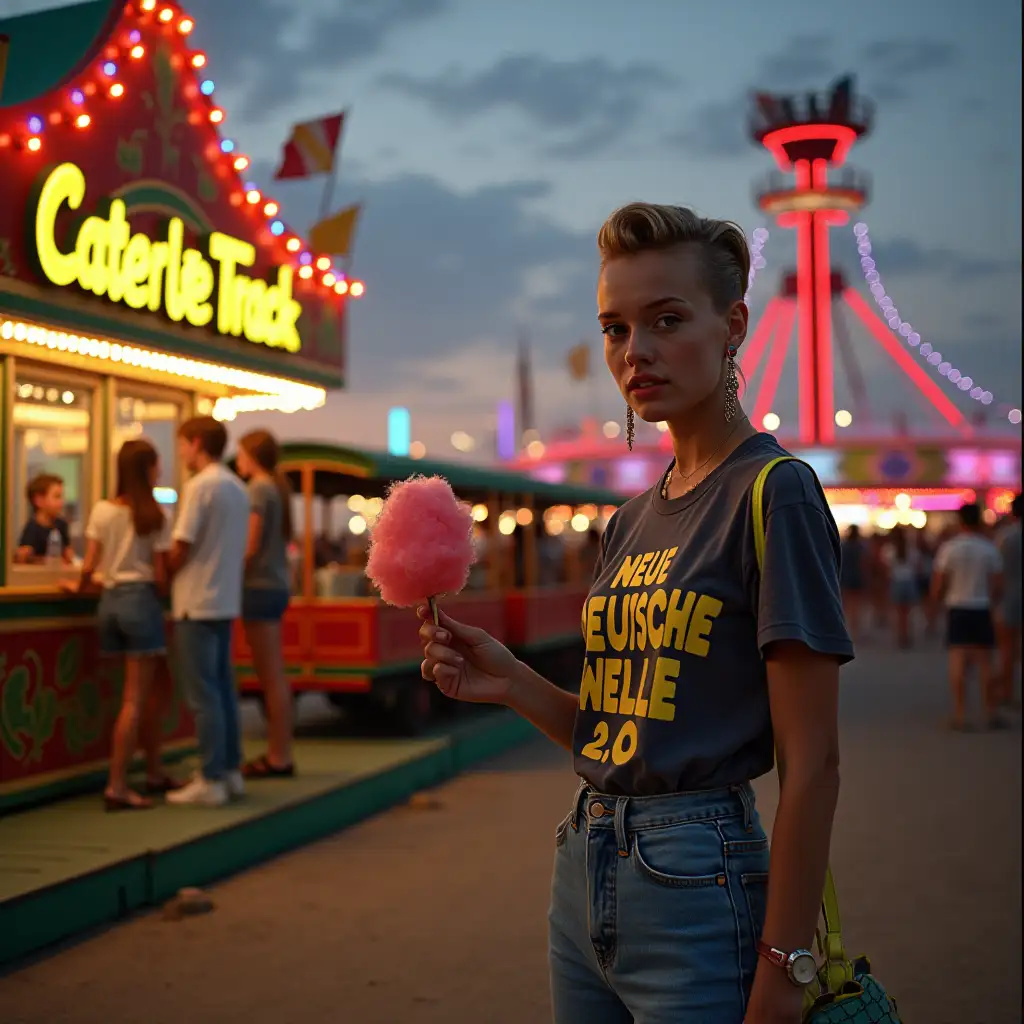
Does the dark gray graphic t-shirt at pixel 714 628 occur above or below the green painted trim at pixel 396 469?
below

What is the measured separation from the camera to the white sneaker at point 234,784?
24.1 ft

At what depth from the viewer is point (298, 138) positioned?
1120 cm

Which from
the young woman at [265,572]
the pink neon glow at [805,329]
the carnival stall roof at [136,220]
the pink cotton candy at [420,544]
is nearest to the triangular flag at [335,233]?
the carnival stall roof at [136,220]

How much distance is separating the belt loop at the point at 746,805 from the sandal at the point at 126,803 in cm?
578

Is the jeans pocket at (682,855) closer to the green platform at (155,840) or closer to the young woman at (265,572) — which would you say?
the green platform at (155,840)

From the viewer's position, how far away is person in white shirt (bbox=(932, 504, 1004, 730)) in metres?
11.4

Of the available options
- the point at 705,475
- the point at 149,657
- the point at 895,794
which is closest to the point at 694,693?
the point at 705,475

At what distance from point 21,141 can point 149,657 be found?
2.89 metres

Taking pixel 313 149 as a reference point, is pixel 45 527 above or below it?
below

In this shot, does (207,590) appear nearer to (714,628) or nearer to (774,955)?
(714,628)

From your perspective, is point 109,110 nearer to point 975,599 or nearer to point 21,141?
point 21,141

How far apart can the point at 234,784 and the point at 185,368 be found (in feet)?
9.57

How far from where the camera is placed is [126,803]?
713cm

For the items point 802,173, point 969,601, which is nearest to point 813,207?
point 802,173
